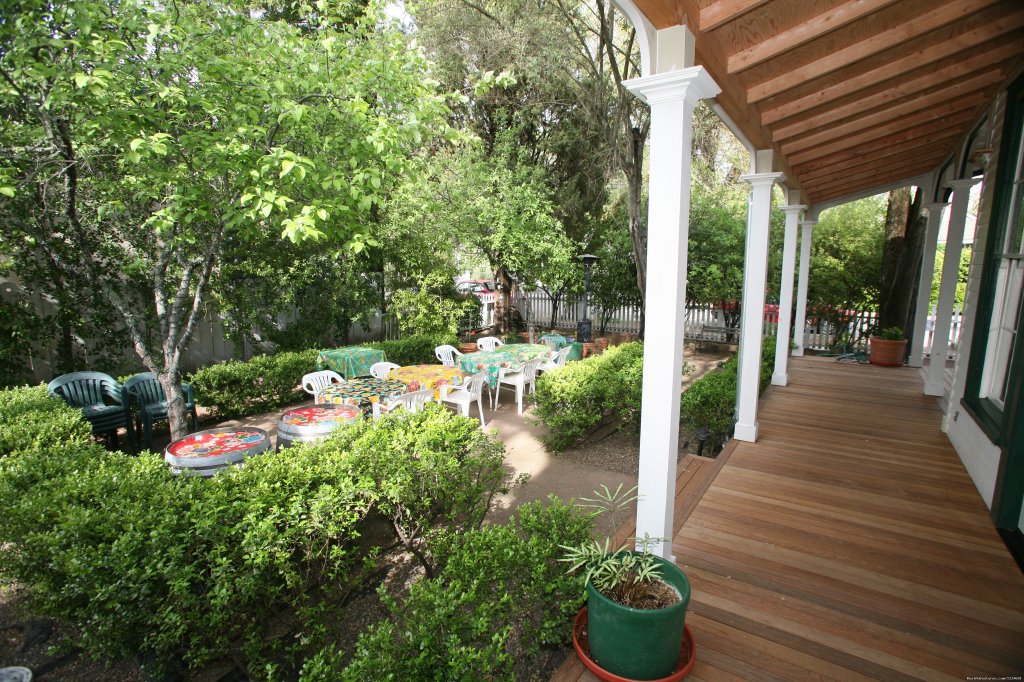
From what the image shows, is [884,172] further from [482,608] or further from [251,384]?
Result: [251,384]

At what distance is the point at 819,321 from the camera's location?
39.6 ft

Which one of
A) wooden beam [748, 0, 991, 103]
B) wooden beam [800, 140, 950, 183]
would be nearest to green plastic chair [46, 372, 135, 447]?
wooden beam [748, 0, 991, 103]

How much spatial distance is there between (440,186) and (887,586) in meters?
9.70

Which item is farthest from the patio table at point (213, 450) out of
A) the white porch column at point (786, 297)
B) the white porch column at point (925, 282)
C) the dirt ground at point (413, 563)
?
the white porch column at point (925, 282)

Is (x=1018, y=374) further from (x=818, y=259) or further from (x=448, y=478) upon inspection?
(x=818, y=259)

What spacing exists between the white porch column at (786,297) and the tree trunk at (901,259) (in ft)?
12.4

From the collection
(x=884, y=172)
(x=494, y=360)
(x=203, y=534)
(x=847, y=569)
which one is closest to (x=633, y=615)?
(x=847, y=569)

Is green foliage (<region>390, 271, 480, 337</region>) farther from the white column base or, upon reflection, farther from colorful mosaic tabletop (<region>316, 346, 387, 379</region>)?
the white column base

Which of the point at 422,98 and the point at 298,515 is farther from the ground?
the point at 422,98

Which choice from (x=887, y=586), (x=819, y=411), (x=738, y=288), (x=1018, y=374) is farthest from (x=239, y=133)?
(x=738, y=288)

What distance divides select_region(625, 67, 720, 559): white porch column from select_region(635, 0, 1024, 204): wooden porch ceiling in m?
0.27

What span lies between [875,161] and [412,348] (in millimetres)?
7689

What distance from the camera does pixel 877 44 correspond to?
263cm

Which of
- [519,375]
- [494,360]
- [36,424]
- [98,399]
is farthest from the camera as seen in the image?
[519,375]
